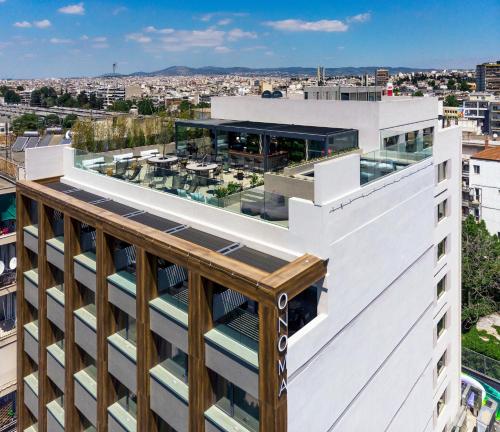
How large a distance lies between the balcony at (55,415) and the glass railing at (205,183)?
9.86 metres

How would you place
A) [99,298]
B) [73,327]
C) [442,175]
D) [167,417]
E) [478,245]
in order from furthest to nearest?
1. [478,245]
2. [442,175]
3. [73,327]
4. [99,298]
5. [167,417]

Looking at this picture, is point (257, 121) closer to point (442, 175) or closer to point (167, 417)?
point (442, 175)

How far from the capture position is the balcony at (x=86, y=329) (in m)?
15.7

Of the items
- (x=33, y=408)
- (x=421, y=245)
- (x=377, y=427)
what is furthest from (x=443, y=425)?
(x=33, y=408)

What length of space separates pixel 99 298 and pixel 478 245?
134 ft

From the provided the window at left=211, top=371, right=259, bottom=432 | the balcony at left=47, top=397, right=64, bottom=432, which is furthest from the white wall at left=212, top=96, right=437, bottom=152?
the balcony at left=47, top=397, right=64, bottom=432

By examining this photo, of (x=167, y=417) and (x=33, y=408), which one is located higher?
(x=167, y=417)

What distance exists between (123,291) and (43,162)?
901 cm

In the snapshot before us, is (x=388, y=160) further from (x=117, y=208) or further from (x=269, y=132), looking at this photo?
(x=117, y=208)

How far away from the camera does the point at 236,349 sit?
10820mm

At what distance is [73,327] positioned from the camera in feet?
54.4

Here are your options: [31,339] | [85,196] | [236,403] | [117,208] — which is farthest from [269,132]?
[31,339]

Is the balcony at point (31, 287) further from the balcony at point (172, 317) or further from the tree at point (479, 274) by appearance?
the tree at point (479, 274)

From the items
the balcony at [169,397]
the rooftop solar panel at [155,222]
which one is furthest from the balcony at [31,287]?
the balcony at [169,397]
